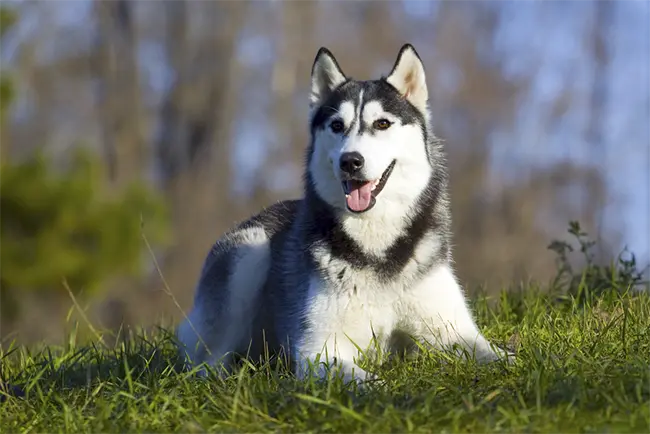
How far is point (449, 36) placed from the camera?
91.8ft

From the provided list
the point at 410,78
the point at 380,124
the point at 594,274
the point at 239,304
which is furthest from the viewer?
the point at 594,274

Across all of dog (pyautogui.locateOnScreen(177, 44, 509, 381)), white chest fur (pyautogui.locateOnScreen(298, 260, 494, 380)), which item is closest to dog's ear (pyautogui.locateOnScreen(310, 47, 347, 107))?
dog (pyautogui.locateOnScreen(177, 44, 509, 381))

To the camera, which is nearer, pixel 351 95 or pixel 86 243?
pixel 351 95

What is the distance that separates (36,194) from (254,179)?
1117cm

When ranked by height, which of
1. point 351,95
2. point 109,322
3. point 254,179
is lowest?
point 109,322

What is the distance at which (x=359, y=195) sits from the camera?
181 inches

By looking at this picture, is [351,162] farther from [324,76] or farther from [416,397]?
[416,397]

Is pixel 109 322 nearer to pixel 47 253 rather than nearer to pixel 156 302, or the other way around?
pixel 156 302

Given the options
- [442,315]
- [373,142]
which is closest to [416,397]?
[442,315]

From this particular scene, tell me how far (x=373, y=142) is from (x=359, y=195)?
30 centimetres

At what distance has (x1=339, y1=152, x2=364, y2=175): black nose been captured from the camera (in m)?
4.41

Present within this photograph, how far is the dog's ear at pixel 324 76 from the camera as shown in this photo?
16.7ft

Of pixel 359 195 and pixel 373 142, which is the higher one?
pixel 373 142

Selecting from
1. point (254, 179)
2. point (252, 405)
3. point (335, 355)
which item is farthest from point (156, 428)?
point (254, 179)
